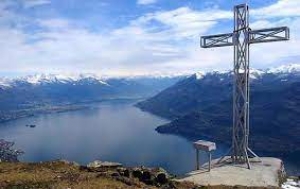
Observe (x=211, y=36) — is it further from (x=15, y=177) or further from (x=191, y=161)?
(x=191, y=161)

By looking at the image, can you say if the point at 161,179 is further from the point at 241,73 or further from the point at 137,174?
the point at 241,73

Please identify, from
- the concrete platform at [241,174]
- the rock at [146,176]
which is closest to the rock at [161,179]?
the rock at [146,176]

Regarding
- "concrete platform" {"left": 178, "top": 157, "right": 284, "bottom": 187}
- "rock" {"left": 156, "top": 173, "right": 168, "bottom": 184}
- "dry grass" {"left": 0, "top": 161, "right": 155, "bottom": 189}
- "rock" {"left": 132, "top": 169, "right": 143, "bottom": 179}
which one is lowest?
"concrete platform" {"left": 178, "top": 157, "right": 284, "bottom": 187}

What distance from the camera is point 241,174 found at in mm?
35781

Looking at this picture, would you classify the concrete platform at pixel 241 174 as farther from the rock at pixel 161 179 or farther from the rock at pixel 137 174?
the rock at pixel 137 174

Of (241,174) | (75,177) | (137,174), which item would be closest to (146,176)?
(137,174)

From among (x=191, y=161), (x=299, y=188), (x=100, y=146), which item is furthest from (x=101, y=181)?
(x=100, y=146)

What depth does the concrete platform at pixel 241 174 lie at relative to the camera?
106 ft

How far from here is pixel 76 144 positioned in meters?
196

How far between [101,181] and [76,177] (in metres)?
1.78

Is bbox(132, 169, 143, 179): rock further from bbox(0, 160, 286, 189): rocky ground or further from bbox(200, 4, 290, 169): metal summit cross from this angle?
bbox(200, 4, 290, 169): metal summit cross

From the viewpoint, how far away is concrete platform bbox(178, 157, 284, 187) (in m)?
32.4

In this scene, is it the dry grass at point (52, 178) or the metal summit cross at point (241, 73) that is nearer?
the dry grass at point (52, 178)

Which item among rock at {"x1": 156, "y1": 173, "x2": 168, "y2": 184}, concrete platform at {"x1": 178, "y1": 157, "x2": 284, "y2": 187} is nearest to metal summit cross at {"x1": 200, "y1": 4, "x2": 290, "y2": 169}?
concrete platform at {"x1": 178, "y1": 157, "x2": 284, "y2": 187}
